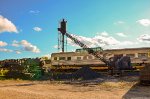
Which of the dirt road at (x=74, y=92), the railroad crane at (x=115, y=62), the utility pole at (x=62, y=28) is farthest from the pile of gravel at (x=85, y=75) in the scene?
the utility pole at (x=62, y=28)

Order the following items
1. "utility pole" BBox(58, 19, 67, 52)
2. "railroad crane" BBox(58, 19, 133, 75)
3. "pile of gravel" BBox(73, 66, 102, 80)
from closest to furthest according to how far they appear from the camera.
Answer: "pile of gravel" BBox(73, 66, 102, 80) → "railroad crane" BBox(58, 19, 133, 75) → "utility pole" BBox(58, 19, 67, 52)

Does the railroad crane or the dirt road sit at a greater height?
the railroad crane

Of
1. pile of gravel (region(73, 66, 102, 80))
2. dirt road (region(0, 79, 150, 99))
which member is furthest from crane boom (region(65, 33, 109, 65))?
dirt road (region(0, 79, 150, 99))

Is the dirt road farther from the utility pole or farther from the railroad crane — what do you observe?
the utility pole

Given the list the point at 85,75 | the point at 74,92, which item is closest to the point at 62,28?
the point at 85,75

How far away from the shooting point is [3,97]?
→ 17.6 meters

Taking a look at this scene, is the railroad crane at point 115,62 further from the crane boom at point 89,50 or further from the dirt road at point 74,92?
the dirt road at point 74,92

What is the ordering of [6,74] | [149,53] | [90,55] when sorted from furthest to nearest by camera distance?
[90,55]
[149,53]
[6,74]

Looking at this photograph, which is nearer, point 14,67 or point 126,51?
point 14,67

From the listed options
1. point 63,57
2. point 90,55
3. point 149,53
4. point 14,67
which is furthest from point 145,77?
point 63,57

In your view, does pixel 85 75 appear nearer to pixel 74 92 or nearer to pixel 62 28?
pixel 74 92

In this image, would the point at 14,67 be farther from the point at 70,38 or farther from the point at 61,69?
the point at 70,38

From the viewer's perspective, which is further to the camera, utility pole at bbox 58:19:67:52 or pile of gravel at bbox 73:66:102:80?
utility pole at bbox 58:19:67:52

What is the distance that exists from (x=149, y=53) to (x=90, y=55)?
11278 millimetres
